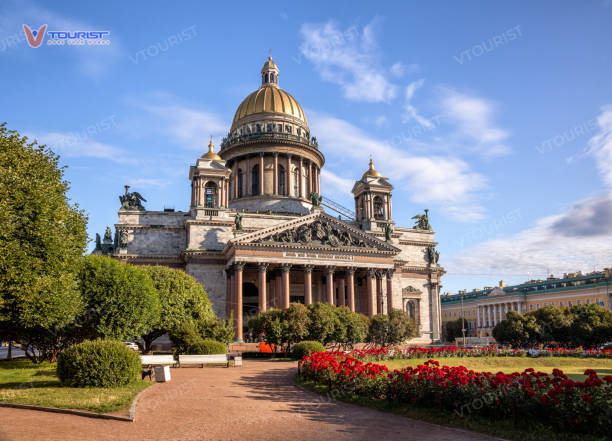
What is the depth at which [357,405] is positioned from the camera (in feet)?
56.5

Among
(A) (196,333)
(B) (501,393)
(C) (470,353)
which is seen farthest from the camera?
(C) (470,353)

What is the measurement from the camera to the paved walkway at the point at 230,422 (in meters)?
12.5

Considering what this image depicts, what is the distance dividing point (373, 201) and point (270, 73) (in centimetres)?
2963

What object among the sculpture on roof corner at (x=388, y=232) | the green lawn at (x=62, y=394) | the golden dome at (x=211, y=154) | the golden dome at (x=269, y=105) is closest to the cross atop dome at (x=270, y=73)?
the golden dome at (x=269, y=105)

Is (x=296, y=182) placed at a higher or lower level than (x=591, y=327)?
higher

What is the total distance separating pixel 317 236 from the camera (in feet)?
185

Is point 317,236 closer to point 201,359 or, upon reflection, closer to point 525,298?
point 201,359

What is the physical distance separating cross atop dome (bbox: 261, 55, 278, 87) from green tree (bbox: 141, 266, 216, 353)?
48923mm

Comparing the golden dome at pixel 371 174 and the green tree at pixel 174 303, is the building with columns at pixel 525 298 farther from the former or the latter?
the green tree at pixel 174 303

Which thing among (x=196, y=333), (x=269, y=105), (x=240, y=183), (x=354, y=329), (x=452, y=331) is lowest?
(x=452, y=331)

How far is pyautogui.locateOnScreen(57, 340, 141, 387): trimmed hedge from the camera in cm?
1856

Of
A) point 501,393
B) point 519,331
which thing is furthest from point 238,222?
point 501,393

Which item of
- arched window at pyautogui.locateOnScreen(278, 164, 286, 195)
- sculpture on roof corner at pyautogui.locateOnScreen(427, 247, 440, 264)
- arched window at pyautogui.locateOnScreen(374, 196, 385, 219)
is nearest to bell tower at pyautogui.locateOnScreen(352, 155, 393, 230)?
arched window at pyautogui.locateOnScreen(374, 196, 385, 219)

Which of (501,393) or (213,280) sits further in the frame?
(213,280)
